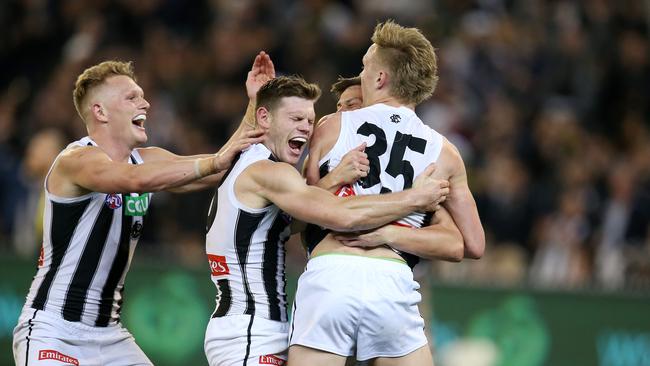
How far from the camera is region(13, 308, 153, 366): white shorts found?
20.2ft

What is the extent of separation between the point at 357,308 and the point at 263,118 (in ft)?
3.86

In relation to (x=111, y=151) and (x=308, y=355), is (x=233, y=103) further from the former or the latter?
A: (x=308, y=355)

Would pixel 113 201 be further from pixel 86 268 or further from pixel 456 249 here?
pixel 456 249

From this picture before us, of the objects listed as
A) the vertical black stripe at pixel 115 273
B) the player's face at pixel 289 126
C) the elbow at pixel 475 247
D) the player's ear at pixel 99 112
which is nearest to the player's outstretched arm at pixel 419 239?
the elbow at pixel 475 247

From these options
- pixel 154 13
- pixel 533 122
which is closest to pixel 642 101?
pixel 533 122

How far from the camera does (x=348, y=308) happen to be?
571 centimetres

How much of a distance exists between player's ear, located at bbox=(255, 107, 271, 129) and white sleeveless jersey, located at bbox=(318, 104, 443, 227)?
0.36 meters

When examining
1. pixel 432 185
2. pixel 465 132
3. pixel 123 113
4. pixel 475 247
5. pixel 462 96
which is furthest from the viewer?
pixel 462 96

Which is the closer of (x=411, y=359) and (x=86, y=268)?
(x=411, y=359)

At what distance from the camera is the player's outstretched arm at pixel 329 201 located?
5742 mm

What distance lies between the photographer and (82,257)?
250 inches

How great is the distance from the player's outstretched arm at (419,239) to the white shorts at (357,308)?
91 mm

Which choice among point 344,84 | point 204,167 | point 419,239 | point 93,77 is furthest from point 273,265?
point 93,77

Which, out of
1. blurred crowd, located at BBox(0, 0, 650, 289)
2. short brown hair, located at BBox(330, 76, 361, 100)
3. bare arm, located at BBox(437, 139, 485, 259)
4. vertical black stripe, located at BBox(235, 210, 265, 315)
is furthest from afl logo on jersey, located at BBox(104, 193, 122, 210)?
blurred crowd, located at BBox(0, 0, 650, 289)
